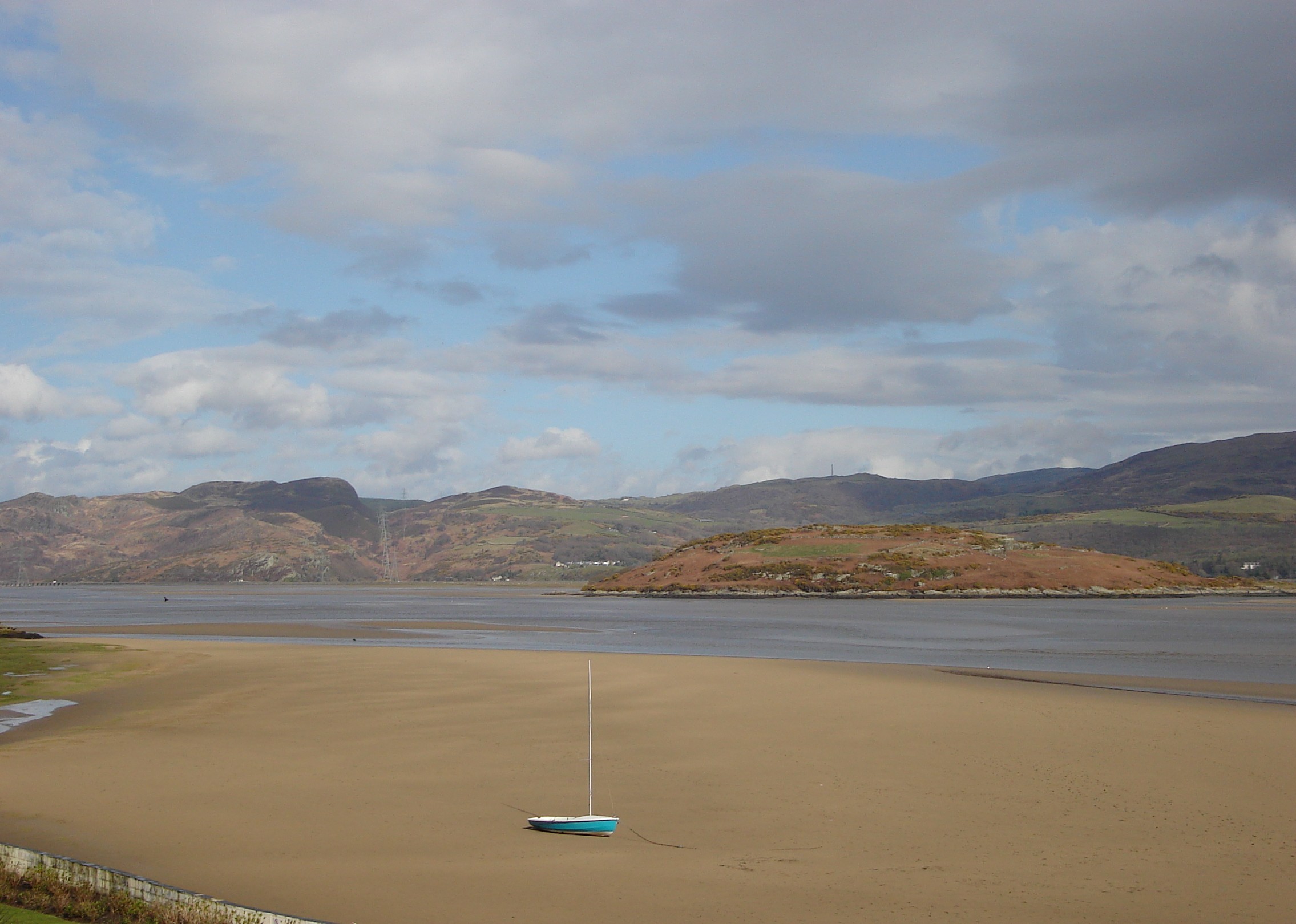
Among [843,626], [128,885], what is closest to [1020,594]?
[843,626]

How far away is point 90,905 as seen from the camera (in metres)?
9.18

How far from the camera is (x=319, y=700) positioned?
25094 millimetres

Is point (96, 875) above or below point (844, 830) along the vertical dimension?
above

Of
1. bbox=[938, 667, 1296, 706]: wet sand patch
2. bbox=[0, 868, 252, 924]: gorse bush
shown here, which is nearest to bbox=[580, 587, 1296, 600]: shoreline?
bbox=[938, 667, 1296, 706]: wet sand patch

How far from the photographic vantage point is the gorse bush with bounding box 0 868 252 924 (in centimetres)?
880

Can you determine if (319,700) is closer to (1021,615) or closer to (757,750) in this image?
(757,750)

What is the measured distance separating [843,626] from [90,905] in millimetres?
57719

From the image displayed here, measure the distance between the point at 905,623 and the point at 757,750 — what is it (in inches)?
1972

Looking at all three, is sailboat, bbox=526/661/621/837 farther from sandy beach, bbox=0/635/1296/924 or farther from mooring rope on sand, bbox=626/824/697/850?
mooring rope on sand, bbox=626/824/697/850

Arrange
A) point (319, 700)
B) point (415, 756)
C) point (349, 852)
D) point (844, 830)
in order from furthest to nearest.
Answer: point (319, 700) → point (415, 756) → point (844, 830) → point (349, 852)

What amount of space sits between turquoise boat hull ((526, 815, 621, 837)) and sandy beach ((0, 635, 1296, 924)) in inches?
7.4

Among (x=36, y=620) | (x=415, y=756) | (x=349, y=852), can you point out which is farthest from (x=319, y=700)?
(x=36, y=620)

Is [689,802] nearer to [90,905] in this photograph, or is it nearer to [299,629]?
[90,905]

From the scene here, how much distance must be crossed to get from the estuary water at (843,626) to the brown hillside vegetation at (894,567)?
31.6 ft
